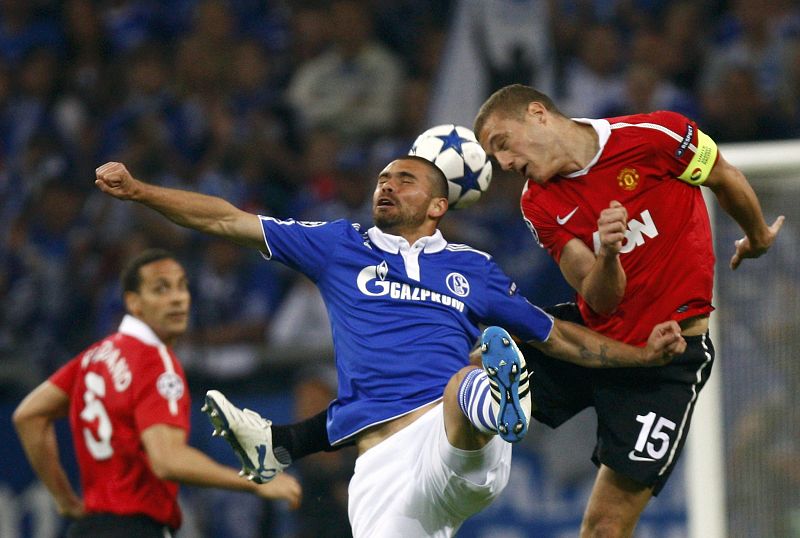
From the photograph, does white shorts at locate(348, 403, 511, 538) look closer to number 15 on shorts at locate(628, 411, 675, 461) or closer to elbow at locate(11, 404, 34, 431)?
number 15 on shorts at locate(628, 411, 675, 461)

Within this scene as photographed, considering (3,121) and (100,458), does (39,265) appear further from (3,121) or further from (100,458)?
(100,458)

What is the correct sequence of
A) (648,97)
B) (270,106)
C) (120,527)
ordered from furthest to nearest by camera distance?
(270,106)
(648,97)
(120,527)

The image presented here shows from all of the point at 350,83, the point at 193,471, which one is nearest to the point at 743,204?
the point at 193,471

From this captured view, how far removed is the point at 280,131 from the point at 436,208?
15.0 ft

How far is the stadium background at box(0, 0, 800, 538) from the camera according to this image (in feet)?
23.8

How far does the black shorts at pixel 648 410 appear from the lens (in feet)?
14.6

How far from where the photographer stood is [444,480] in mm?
4129

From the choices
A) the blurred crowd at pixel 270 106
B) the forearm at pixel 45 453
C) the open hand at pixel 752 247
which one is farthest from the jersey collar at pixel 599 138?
the blurred crowd at pixel 270 106

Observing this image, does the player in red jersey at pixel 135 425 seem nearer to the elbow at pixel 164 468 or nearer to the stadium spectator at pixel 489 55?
the elbow at pixel 164 468

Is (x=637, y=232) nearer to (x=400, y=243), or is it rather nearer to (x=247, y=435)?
(x=400, y=243)

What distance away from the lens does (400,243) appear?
4516 mm

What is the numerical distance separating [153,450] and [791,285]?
2794mm

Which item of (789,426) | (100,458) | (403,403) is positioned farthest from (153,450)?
(789,426)

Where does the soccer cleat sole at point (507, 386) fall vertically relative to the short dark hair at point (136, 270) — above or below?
below
